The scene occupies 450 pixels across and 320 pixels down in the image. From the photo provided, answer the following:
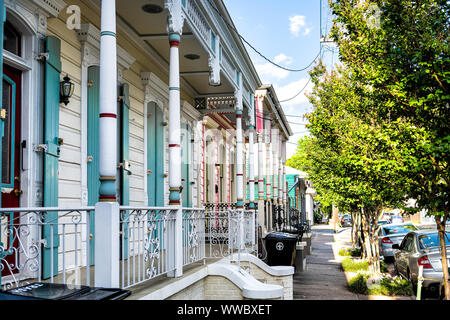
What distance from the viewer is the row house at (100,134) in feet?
15.6

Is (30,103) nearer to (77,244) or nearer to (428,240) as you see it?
(77,244)

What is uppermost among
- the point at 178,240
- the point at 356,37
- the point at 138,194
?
the point at 356,37

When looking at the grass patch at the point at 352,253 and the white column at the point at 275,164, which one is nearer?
the white column at the point at 275,164

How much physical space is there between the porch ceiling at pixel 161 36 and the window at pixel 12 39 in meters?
2.22

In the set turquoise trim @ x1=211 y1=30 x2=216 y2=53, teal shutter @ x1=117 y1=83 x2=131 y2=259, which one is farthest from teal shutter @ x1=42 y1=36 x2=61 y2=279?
turquoise trim @ x1=211 y1=30 x2=216 y2=53

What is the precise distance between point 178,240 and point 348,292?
7759mm

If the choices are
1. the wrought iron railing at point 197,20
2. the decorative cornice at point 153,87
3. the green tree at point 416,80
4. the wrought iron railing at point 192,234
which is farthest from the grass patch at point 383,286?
the wrought iron railing at point 197,20

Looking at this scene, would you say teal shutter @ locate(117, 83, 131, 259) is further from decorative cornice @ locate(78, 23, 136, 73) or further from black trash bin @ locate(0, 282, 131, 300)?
black trash bin @ locate(0, 282, 131, 300)

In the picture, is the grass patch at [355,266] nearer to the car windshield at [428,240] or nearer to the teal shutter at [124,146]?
the car windshield at [428,240]

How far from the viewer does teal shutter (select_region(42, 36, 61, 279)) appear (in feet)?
20.6

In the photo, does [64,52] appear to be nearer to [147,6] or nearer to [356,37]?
[147,6]

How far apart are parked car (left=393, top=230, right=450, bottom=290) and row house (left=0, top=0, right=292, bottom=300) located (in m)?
3.97

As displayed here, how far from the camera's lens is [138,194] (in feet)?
32.2

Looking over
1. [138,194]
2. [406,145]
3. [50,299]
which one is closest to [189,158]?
[138,194]
